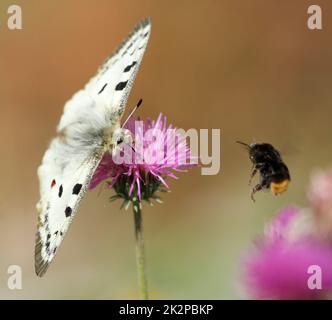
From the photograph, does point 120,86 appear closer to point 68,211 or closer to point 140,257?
point 68,211

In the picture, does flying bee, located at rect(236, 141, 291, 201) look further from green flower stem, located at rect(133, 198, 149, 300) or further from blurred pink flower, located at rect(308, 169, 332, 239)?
green flower stem, located at rect(133, 198, 149, 300)

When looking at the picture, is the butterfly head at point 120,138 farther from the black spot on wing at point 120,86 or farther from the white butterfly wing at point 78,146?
the black spot on wing at point 120,86

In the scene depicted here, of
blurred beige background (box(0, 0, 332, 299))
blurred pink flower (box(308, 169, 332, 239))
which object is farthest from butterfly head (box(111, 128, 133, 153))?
blurred beige background (box(0, 0, 332, 299))

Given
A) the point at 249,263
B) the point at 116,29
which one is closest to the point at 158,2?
the point at 116,29

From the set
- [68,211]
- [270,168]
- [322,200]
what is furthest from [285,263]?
[270,168]

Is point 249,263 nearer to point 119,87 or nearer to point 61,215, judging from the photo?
point 61,215
